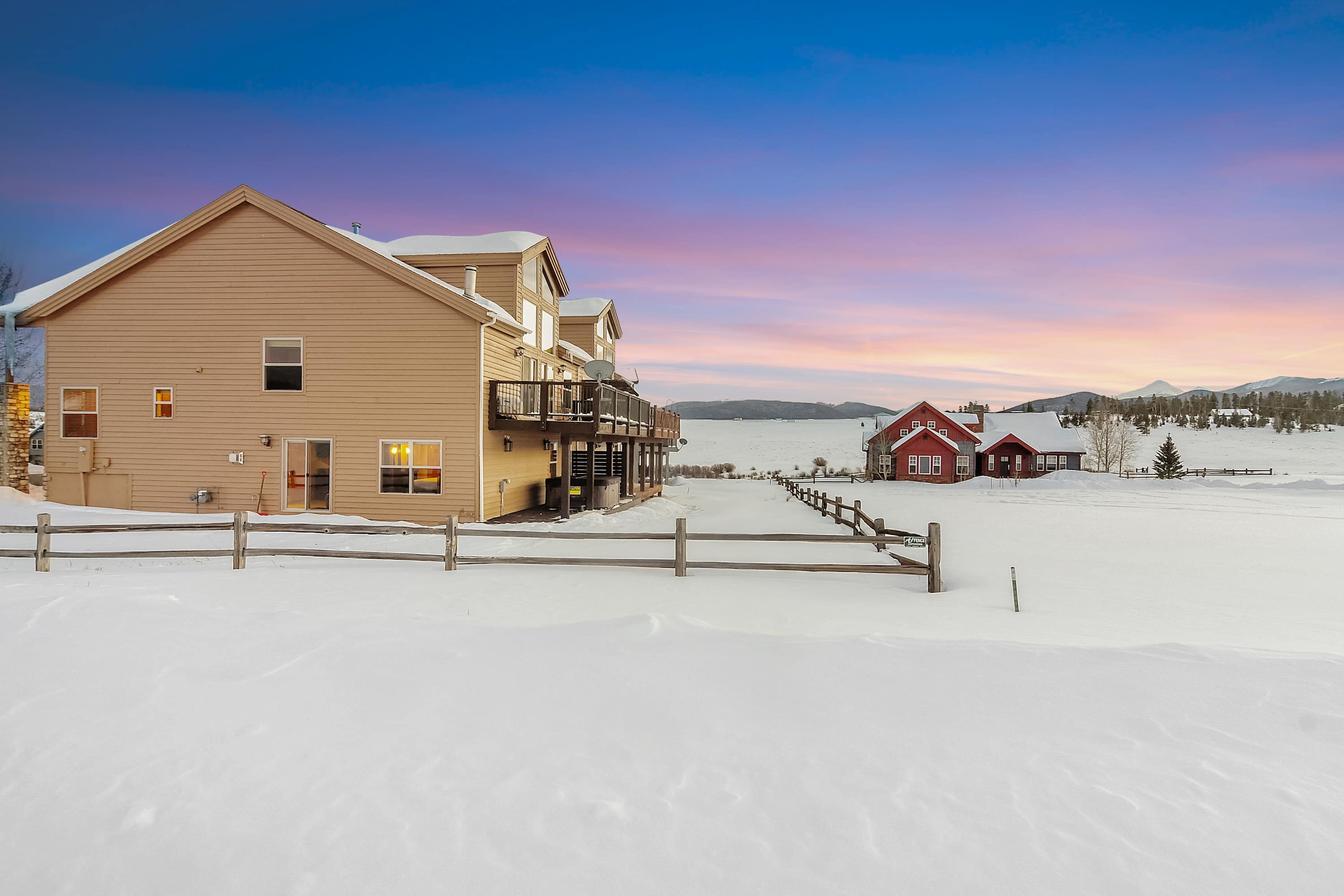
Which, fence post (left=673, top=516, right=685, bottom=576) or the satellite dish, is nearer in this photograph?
fence post (left=673, top=516, right=685, bottom=576)

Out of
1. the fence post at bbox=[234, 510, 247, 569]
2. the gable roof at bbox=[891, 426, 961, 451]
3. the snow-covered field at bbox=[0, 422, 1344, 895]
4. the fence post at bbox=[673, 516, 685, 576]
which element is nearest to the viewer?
the snow-covered field at bbox=[0, 422, 1344, 895]

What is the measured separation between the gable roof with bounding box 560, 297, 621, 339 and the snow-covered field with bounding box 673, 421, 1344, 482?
42.2 metres

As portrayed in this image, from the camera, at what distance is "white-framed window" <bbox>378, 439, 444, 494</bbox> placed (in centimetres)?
1862

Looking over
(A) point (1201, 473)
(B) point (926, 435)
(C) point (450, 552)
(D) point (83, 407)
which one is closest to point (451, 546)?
(C) point (450, 552)

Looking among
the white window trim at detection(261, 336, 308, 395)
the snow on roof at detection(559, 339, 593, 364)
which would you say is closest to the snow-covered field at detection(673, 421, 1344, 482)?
the snow on roof at detection(559, 339, 593, 364)

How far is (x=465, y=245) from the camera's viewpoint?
2205 cm

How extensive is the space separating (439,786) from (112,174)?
30.5 metres

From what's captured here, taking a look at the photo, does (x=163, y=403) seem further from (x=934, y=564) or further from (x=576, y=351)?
(x=934, y=564)

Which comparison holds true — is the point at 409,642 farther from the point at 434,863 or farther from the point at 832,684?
the point at 832,684

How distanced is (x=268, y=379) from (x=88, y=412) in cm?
543

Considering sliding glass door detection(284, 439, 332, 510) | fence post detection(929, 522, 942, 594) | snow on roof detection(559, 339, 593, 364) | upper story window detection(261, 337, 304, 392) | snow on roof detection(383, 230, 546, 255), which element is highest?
snow on roof detection(383, 230, 546, 255)

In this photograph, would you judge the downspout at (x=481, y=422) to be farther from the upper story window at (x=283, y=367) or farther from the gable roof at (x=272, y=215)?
the upper story window at (x=283, y=367)

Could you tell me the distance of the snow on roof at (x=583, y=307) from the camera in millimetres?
33062

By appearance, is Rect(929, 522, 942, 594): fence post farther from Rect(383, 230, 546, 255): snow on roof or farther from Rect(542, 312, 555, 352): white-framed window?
Rect(542, 312, 555, 352): white-framed window
